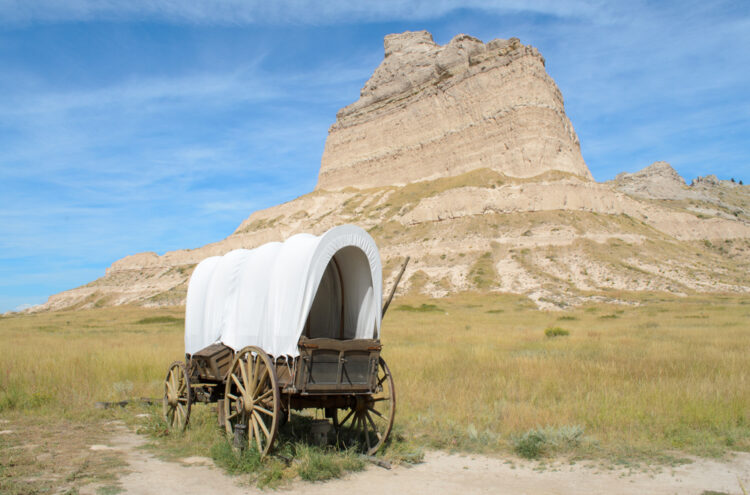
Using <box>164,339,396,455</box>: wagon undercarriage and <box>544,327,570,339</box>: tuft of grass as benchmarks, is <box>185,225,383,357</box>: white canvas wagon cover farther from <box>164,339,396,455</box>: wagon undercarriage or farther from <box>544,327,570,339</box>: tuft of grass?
<box>544,327,570,339</box>: tuft of grass

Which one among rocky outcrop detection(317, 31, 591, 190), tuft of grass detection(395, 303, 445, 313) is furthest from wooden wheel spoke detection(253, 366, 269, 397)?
rocky outcrop detection(317, 31, 591, 190)

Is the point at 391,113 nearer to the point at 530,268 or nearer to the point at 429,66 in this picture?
the point at 429,66

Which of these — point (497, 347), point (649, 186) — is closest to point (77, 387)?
point (497, 347)

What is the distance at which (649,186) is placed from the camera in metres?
112

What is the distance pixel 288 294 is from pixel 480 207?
56.1 m

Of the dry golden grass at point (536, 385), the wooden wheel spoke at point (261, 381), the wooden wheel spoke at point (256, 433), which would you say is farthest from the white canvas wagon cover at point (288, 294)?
the dry golden grass at point (536, 385)

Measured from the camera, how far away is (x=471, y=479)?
6.38 m

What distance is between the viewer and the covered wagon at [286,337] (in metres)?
6.55

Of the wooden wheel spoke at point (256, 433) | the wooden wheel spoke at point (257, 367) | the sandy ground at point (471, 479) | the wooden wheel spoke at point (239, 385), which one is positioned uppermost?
the wooden wheel spoke at point (257, 367)

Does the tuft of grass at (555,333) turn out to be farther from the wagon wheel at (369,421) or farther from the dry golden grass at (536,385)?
the wagon wheel at (369,421)

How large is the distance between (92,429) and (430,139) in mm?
77486

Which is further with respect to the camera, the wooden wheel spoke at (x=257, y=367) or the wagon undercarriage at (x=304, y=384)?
the wooden wheel spoke at (x=257, y=367)

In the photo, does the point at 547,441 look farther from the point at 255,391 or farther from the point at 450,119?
the point at 450,119

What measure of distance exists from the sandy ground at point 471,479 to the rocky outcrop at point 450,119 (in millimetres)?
60867
